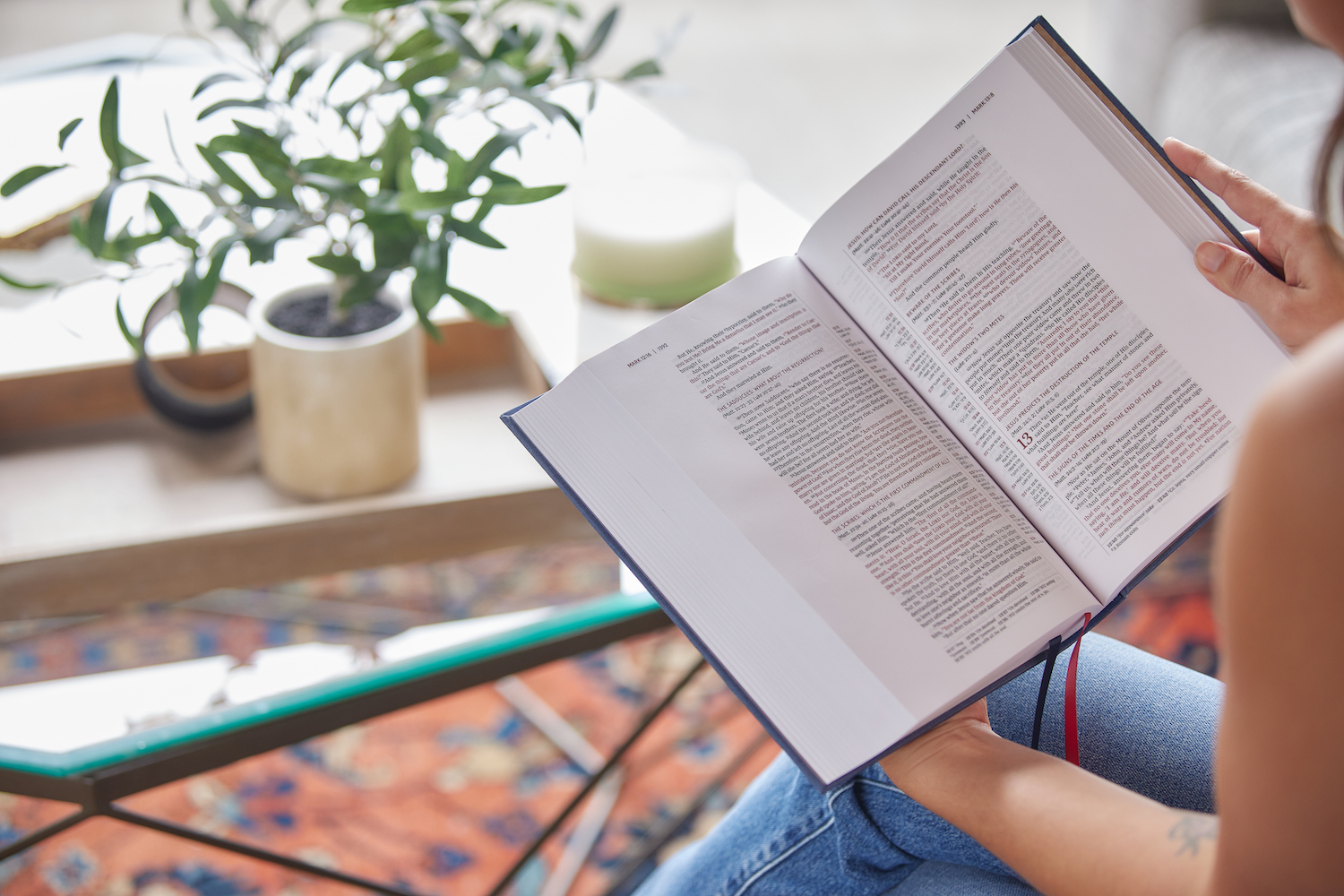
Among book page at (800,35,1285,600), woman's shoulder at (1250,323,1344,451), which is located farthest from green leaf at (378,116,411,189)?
woman's shoulder at (1250,323,1344,451)

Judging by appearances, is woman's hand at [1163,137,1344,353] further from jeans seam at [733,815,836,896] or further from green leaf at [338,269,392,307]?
green leaf at [338,269,392,307]

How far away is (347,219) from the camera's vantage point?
2.62ft

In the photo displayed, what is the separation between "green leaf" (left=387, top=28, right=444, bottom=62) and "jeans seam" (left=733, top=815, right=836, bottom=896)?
0.58 meters

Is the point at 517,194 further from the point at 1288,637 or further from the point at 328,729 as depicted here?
the point at 1288,637

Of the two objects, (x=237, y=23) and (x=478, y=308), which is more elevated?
(x=237, y=23)

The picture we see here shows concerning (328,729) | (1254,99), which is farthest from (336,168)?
(1254,99)

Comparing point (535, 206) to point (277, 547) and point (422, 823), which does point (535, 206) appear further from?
point (422, 823)

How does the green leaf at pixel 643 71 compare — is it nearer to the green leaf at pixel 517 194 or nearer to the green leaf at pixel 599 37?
the green leaf at pixel 599 37

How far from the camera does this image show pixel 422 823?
3.68 feet

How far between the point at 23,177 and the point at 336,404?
0.24m

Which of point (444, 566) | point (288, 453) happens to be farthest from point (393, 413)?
point (444, 566)

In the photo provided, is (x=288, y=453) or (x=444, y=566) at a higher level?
(x=288, y=453)

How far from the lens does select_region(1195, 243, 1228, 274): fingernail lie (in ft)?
1.89

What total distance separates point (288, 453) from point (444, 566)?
24.6 inches
